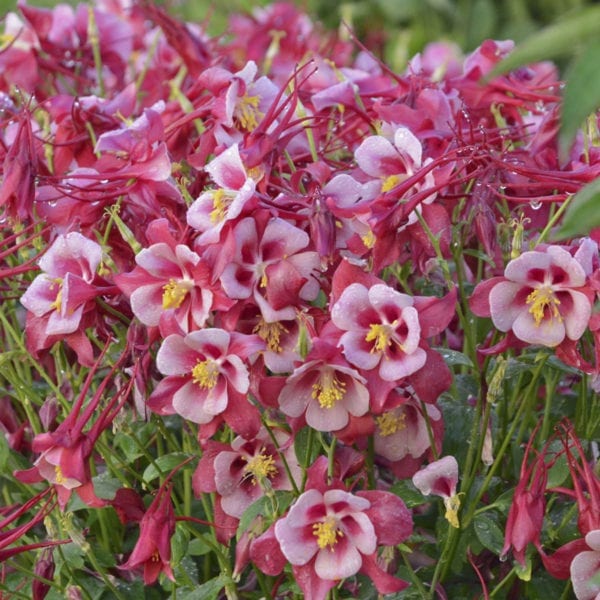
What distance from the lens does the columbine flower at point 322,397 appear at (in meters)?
1.08

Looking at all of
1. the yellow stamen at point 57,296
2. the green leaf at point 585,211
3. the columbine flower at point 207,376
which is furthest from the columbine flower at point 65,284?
the green leaf at point 585,211

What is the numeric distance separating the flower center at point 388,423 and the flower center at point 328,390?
106 millimetres

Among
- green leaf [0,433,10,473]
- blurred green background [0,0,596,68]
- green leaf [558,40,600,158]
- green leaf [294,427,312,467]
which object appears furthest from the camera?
blurred green background [0,0,596,68]

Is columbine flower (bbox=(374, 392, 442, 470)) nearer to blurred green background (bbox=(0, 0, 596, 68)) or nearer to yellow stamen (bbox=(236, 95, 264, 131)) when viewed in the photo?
yellow stamen (bbox=(236, 95, 264, 131))

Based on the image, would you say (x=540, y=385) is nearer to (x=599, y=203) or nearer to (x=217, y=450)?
(x=217, y=450)

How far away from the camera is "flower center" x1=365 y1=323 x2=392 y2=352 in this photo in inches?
41.8

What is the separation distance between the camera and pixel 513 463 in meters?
1.33

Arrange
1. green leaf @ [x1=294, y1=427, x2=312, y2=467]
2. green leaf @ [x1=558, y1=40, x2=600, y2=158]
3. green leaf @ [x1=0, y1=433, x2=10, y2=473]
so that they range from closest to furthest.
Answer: green leaf @ [x1=558, y1=40, x2=600, y2=158]
green leaf @ [x1=294, y1=427, x2=312, y2=467]
green leaf @ [x1=0, y1=433, x2=10, y2=473]

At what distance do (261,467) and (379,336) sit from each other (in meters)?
0.20

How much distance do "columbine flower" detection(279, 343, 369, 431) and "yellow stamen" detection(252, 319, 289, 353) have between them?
6cm

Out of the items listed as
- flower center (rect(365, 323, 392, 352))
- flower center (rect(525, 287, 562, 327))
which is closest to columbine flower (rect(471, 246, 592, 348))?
flower center (rect(525, 287, 562, 327))

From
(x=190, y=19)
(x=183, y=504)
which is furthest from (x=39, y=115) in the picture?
(x=190, y=19)

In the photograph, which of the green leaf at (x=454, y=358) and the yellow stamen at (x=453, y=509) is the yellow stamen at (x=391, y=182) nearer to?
the green leaf at (x=454, y=358)

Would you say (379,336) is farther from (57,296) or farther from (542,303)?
(57,296)
